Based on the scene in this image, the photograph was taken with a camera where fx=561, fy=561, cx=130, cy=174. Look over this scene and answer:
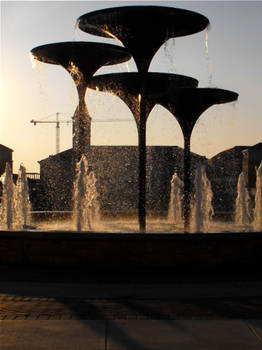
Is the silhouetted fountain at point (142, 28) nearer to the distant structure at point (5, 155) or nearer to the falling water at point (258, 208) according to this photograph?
the falling water at point (258, 208)

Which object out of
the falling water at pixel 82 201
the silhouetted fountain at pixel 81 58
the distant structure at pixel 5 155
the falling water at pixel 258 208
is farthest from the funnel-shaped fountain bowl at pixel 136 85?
the distant structure at pixel 5 155

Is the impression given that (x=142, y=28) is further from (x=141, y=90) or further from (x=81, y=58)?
(x=81, y=58)

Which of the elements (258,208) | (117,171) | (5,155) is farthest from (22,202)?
(5,155)

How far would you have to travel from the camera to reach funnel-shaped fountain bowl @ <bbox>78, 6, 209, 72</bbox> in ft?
41.9

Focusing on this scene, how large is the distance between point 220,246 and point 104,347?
4663 millimetres

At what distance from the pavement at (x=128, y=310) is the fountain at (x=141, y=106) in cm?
40

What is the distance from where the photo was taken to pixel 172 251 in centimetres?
914

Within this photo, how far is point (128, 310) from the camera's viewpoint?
6.41 metres

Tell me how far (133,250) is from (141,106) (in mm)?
4847

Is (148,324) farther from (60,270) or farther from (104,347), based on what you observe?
(60,270)

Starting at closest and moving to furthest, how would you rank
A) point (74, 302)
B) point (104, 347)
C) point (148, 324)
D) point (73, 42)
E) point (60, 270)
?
point (104, 347) < point (148, 324) < point (74, 302) < point (60, 270) < point (73, 42)

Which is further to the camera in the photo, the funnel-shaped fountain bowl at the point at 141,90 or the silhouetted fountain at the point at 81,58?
the silhouetted fountain at the point at 81,58

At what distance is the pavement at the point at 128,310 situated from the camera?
5199 mm

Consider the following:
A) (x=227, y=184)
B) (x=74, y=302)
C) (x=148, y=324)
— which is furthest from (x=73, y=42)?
(x=227, y=184)
